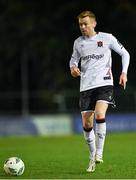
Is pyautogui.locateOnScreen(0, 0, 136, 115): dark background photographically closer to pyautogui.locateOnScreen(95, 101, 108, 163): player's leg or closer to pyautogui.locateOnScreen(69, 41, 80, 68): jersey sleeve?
pyautogui.locateOnScreen(69, 41, 80, 68): jersey sleeve

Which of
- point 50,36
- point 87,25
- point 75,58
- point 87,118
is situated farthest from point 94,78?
point 50,36

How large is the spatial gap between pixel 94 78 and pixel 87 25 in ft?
2.83

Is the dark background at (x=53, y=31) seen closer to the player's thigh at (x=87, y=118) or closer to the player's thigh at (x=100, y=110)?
the player's thigh at (x=87, y=118)

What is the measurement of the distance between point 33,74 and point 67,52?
13.8ft

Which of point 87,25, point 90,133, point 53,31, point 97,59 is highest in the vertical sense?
point 53,31

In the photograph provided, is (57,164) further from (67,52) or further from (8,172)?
(67,52)

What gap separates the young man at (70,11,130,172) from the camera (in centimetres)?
1147

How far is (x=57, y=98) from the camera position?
37.9 meters

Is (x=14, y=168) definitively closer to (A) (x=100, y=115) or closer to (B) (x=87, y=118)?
(B) (x=87, y=118)

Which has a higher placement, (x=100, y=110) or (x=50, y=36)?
(x=50, y=36)

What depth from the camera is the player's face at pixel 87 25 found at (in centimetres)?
1138

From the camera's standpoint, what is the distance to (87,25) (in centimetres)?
1143

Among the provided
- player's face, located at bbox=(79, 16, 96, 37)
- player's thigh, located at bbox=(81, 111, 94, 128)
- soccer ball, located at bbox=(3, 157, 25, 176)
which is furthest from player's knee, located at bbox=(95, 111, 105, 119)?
soccer ball, located at bbox=(3, 157, 25, 176)

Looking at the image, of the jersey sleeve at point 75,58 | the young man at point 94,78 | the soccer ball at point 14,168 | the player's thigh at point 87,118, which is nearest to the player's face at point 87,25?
the young man at point 94,78
